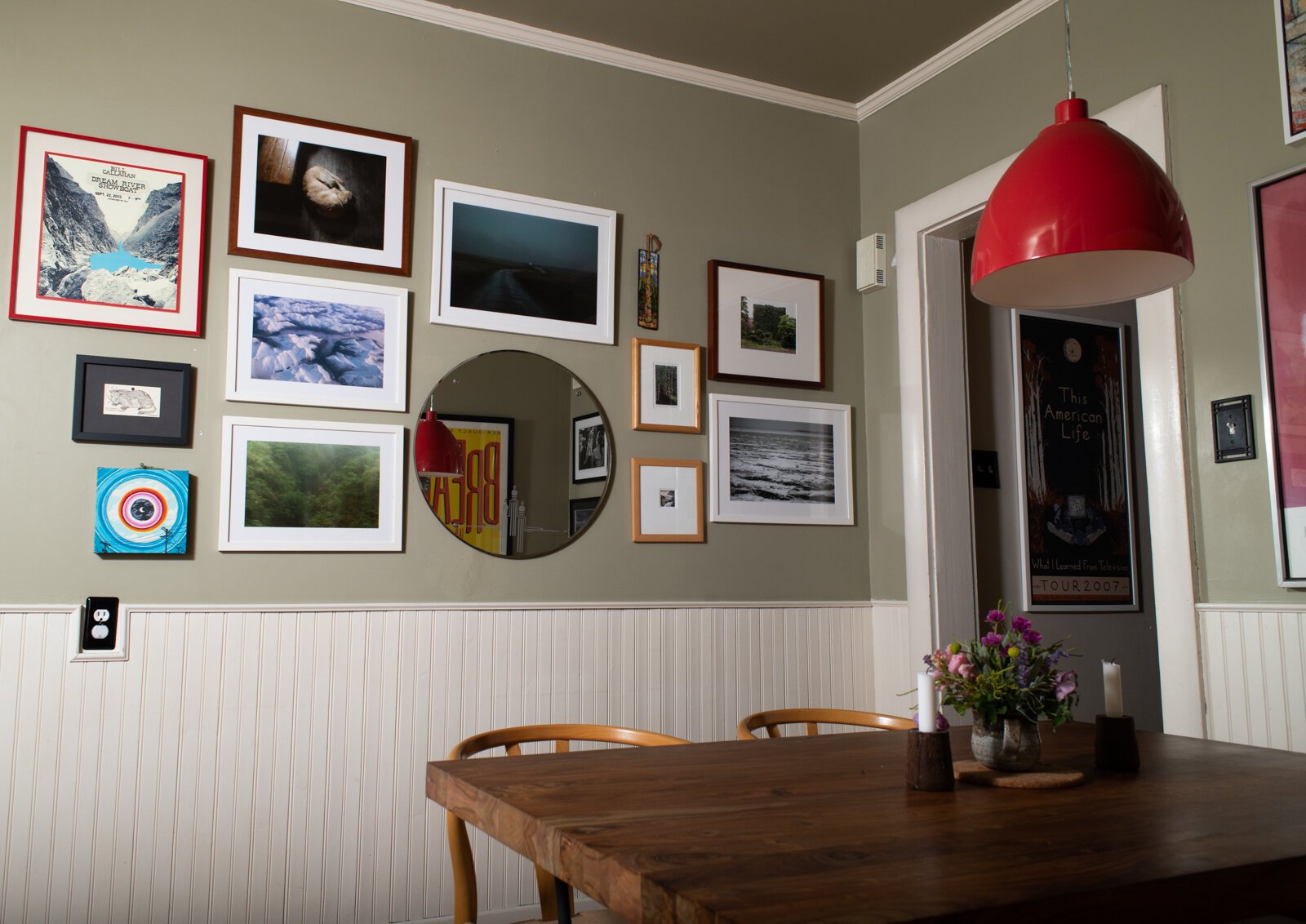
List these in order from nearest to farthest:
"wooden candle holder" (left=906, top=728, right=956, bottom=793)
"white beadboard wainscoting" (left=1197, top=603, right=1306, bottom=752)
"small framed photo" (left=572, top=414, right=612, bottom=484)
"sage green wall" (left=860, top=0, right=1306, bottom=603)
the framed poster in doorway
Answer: "wooden candle holder" (left=906, top=728, right=956, bottom=793) < "white beadboard wainscoting" (left=1197, top=603, right=1306, bottom=752) < "sage green wall" (left=860, top=0, right=1306, bottom=603) < "small framed photo" (left=572, top=414, right=612, bottom=484) < the framed poster in doorway

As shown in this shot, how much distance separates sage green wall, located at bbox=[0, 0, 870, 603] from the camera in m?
2.78

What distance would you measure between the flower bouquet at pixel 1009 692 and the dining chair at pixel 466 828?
64 centimetres

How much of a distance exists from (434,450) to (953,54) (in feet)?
7.67

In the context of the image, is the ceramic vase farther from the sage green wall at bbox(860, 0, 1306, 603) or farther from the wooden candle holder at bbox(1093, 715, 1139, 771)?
the sage green wall at bbox(860, 0, 1306, 603)

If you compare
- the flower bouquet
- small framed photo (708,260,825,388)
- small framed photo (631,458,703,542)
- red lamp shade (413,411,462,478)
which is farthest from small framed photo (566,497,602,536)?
the flower bouquet

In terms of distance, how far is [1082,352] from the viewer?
14.6 ft

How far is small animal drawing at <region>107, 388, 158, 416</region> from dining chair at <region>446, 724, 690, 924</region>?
140cm

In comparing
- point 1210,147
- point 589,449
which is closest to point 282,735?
point 589,449

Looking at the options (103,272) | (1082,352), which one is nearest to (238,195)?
(103,272)

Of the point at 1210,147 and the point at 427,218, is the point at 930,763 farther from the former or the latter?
the point at 427,218

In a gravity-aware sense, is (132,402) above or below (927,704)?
above

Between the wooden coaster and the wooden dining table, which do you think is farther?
the wooden coaster

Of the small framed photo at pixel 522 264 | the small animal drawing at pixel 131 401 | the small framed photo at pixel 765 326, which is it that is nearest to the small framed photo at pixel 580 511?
the small framed photo at pixel 522 264

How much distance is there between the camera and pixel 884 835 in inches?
52.0
